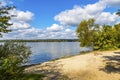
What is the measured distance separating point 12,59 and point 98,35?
27.0 metres

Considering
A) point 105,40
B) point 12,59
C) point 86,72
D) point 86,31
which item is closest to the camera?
point 12,59

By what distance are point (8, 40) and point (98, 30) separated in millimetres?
26911

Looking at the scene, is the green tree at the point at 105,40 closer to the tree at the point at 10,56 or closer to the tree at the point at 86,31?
the tree at the point at 86,31

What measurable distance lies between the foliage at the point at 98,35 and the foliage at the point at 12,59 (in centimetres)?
2308

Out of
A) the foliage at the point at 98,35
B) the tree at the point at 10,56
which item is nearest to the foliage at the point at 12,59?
the tree at the point at 10,56

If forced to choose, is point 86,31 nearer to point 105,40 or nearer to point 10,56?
point 105,40

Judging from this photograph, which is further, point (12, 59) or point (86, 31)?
point (86, 31)

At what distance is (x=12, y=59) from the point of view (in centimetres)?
1392

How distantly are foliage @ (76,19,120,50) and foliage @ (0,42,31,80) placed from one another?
23078 millimetres

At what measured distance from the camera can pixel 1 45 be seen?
15.6m

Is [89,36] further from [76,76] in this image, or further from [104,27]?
[76,76]

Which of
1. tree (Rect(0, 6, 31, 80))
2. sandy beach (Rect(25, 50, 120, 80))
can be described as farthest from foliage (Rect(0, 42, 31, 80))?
sandy beach (Rect(25, 50, 120, 80))

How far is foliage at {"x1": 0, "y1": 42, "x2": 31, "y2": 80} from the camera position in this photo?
45.0 ft

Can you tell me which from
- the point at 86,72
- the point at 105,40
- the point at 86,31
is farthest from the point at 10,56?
the point at 86,31
